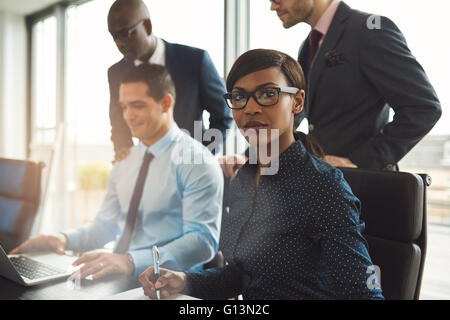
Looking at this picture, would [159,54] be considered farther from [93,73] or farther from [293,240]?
[293,240]

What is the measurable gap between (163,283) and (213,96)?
846 millimetres

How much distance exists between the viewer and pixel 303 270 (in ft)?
2.41

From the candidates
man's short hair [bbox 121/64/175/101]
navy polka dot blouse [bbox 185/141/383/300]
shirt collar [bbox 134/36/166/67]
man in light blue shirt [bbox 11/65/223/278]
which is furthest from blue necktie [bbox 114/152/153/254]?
navy polka dot blouse [bbox 185/141/383/300]

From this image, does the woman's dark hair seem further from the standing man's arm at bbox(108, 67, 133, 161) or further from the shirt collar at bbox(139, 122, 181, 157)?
the standing man's arm at bbox(108, 67, 133, 161)

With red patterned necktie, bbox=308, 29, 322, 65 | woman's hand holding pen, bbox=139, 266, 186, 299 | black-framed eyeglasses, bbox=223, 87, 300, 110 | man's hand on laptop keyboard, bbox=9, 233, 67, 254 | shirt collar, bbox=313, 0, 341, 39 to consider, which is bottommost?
man's hand on laptop keyboard, bbox=9, 233, 67, 254

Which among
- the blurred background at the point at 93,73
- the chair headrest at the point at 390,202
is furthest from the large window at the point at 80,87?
the chair headrest at the point at 390,202

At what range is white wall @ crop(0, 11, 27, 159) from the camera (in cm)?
200

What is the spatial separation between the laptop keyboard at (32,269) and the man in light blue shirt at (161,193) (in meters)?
0.19

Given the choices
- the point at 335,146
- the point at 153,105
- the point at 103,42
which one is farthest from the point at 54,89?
the point at 335,146

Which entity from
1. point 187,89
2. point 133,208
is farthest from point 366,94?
point 133,208

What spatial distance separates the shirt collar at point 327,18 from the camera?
1.09 meters

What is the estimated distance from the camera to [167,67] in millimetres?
1463

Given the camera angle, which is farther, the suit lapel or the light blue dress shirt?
the light blue dress shirt

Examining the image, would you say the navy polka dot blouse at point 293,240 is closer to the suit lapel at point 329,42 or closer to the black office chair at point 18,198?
the suit lapel at point 329,42
